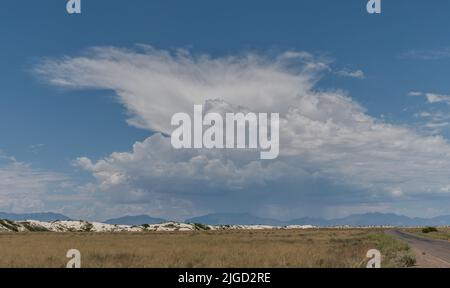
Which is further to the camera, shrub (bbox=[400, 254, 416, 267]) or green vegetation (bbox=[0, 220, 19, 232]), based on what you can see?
green vegetation (bbox=[0, 220, 19, 232])

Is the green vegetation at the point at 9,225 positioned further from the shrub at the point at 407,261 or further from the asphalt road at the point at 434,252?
the shrub at the point at 407,261

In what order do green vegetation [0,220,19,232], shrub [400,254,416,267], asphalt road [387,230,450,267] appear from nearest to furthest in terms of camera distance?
shrub [400,254,416,267], asphalt road [387,230,450,267], green vegetation [0,220,19,232]

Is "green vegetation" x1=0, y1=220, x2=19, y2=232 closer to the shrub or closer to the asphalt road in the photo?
the asphalt road

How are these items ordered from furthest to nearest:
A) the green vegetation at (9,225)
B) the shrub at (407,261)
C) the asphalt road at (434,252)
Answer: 1. the green vegetation at (9,225)
2. the asphalt road at (434,252)
3. the shrub at (407,261)

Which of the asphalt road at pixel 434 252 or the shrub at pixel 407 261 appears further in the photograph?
the asphalt road at pixel 434 252

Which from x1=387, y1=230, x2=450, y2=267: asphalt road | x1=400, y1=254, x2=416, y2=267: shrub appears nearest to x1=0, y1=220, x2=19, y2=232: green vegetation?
x1=387, y1=230, x2=450, y2=267: asphalt road

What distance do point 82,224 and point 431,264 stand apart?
16137cm

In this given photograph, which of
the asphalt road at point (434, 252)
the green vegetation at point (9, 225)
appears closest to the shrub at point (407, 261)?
the asphalt road at point (434, 252)

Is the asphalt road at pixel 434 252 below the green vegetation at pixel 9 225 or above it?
below

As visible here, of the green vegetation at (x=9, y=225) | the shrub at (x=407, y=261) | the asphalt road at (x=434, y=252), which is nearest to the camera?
the shrub at (x=407, y=261)
